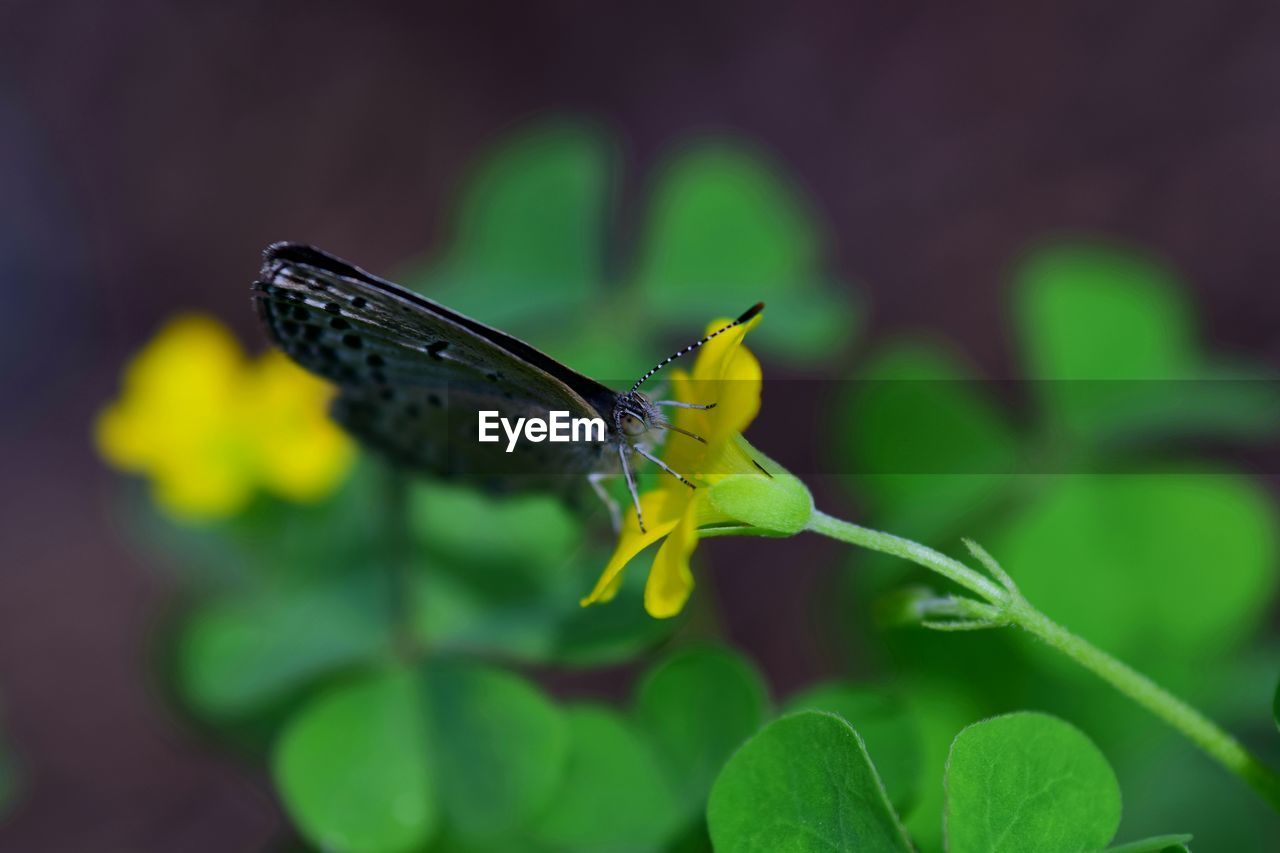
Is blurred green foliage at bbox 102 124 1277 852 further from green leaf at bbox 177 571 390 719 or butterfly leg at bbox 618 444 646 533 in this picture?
butterfly leg at bbox 618 444 646 533

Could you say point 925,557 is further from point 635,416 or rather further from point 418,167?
point 418,167

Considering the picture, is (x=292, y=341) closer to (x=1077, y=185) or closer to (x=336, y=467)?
(x=336, y=467)

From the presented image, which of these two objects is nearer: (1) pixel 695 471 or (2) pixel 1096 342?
(1) pixel 695 471

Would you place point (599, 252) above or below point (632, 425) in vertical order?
below

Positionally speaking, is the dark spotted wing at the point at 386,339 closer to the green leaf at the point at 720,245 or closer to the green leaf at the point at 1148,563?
the green leaf at the point at 1148,563

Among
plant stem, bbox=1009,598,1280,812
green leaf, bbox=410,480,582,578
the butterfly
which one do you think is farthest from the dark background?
plant stem, bbox=1009,598,1280,812

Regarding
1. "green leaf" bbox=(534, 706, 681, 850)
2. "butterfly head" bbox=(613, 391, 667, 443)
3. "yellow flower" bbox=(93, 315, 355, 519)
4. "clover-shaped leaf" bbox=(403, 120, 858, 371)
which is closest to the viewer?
"butterfly head" bbox=(613, 391, 667, 443)

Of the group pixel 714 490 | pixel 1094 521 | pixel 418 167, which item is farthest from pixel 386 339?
pixel 418 167
